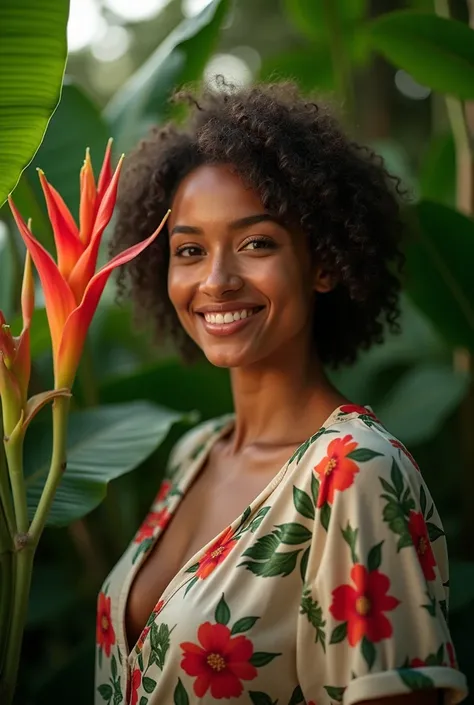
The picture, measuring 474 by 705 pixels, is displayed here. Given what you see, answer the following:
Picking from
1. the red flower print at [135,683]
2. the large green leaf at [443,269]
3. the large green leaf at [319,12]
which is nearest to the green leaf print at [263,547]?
the red flower print at [135,683]

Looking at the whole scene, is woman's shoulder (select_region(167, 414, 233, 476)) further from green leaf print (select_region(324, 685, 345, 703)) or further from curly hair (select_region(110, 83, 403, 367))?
green leaf print (select_region(324, 685, 345, 703))

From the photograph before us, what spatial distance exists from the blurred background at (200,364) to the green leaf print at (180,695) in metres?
0.30

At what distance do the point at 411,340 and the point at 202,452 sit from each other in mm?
994

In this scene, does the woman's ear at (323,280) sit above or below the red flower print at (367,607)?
above

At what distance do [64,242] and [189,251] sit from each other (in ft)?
0.66

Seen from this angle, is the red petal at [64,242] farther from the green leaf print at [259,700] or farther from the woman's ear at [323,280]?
the green leaf print at [259,700]

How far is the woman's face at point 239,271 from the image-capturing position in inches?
39.3

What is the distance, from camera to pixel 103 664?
1.09 metres

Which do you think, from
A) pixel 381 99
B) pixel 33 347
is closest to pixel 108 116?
pixel 33 347

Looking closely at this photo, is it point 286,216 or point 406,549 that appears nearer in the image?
point 406,549

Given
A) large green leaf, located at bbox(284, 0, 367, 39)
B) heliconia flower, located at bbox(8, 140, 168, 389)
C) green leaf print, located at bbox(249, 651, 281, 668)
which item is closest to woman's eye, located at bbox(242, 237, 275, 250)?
heliconia flower, located at bbox(8, 140, 168, 389)

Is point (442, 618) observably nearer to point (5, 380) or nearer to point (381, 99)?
point (5, 380)

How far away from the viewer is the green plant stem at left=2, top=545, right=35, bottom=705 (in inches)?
35.5

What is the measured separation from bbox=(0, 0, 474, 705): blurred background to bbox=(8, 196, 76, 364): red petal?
0.33 m
